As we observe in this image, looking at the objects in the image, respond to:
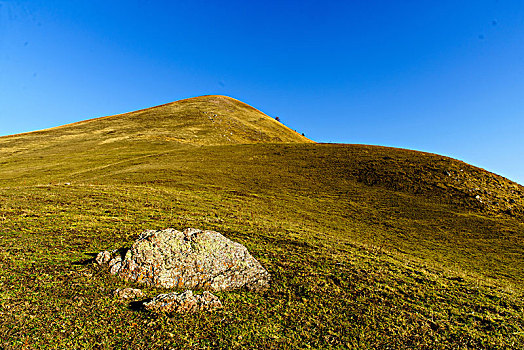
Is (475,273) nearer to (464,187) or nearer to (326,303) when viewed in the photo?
(326,303)

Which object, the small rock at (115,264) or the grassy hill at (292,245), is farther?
the small rock at (115,264)

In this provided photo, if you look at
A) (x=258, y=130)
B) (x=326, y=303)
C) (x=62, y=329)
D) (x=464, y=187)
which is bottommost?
(x=62, y=329)

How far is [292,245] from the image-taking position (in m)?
19.0

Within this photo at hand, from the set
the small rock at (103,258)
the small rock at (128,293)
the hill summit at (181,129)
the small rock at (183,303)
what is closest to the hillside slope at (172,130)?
the hill summit at (181,129)

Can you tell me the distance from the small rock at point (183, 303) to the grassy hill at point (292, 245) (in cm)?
37

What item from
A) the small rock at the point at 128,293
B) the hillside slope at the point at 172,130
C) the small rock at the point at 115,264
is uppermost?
the hillside slope at the point at 172,130

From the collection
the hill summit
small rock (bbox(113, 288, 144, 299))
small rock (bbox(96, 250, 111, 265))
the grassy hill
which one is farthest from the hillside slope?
small rock (bbox(113, 288, 144, 299))

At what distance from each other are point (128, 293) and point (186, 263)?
2.79 metres

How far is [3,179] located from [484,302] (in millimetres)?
67090

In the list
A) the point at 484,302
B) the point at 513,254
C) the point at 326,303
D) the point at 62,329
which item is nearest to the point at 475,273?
the point at 484,302

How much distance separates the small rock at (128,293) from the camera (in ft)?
33.7

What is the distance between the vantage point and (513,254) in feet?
82.3

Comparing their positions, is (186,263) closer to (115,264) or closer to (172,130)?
(115,264)

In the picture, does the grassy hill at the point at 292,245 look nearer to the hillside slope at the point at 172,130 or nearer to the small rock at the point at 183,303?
the small rock at the point at 183,303
